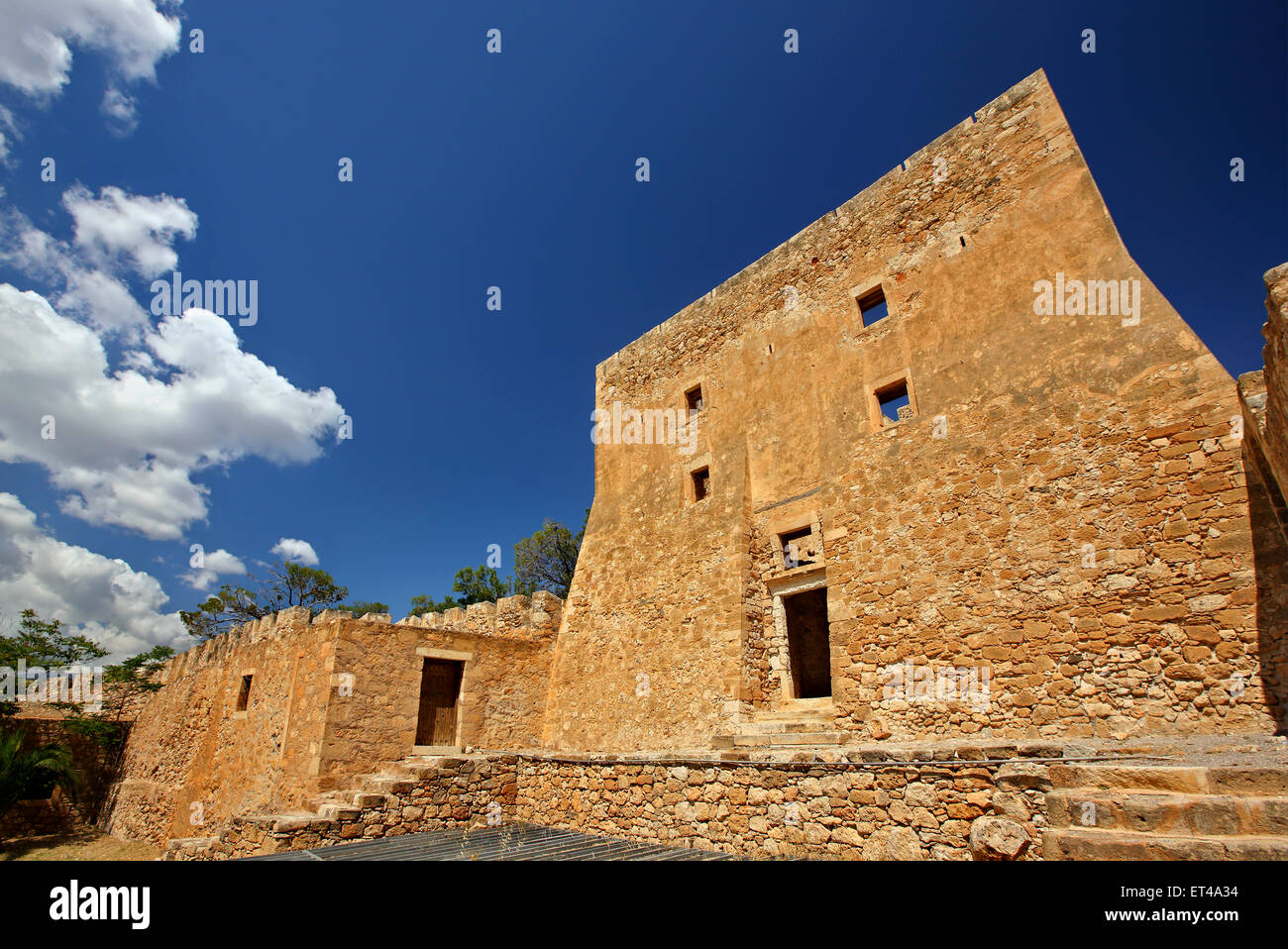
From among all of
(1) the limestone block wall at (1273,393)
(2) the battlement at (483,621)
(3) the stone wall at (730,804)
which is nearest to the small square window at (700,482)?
(2) the battlement at (483,621)

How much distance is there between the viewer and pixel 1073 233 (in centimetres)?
739

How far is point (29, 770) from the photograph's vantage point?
15.1 metres

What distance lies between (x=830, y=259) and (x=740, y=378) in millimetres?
2510

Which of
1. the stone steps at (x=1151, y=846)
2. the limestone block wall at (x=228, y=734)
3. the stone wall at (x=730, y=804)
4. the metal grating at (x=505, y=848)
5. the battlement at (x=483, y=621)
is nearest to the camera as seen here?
the stone steps at (x=1151, y=846)

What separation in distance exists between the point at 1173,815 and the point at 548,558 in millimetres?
23962

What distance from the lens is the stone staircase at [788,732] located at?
7.70 metres

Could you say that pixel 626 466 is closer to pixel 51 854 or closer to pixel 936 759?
pixel 936 759

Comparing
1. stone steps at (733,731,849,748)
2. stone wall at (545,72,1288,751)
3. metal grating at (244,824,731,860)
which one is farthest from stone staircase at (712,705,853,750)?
metal grating at (244,824,731,860)

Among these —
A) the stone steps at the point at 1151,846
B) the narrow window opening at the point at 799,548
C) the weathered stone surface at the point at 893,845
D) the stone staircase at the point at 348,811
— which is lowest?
the stone staircase at the point at 348,811

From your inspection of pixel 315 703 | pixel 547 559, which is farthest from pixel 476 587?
pixel 315 703

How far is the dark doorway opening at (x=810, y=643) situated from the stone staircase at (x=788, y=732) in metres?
1.76

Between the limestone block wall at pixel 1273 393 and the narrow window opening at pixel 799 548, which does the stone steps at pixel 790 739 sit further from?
the limestone block wall at pixel 1273 393

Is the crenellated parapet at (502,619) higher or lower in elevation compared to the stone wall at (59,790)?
higher
